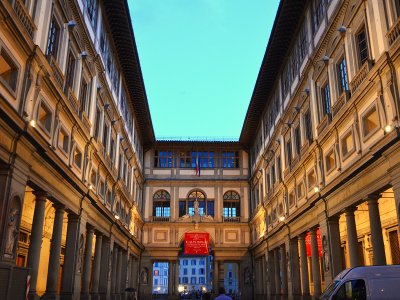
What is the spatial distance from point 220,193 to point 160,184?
23.2 feet

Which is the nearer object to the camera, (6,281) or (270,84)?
(6,281)

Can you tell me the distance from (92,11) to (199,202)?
30725 mm

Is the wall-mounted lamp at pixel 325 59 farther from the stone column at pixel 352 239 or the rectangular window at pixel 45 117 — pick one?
the rectangular window at pixel 45 117

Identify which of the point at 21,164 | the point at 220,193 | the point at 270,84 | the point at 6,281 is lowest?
the point at 6,281

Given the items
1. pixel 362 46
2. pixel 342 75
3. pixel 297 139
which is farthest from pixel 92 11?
pixel 297 139

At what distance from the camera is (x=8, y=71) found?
15992 millimetres

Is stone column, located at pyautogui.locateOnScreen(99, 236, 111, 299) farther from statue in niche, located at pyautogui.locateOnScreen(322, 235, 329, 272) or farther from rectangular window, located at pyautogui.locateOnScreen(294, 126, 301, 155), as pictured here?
statue in niche, located at pyautogui.locateOnScreen(322, 235, 329, 272)

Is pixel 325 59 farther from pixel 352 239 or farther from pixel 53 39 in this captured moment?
pixel 53 39

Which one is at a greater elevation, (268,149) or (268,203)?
(268,149)

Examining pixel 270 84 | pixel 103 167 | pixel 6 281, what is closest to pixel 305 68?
pixel 270 84

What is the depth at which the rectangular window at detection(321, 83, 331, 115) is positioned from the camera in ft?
82.6

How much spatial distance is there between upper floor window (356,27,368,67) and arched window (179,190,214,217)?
34626 millimetres

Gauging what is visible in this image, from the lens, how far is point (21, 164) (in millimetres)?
16219

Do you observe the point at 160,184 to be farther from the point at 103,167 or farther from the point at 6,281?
the point at 6,281
